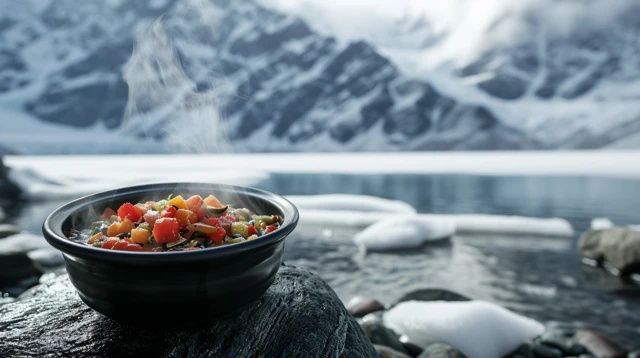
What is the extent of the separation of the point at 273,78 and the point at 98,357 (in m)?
167

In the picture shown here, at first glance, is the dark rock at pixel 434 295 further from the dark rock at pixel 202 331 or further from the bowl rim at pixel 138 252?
the bowl rim at pixel 138 252

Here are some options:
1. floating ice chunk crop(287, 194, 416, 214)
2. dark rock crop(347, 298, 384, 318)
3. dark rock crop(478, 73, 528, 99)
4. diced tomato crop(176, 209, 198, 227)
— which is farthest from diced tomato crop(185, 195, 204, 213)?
dark rock crop(478, 73, 528, 99)

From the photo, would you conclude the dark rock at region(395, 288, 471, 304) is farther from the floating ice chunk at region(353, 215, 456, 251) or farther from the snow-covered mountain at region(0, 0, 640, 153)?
the snow-covered mountain at region(0, 0, 640, 153)

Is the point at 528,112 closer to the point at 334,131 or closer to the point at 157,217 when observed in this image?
the point at 334,131

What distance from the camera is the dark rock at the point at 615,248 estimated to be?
10.1m

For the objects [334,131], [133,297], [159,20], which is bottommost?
[334,131]

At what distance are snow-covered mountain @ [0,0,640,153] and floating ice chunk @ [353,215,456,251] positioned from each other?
275ft

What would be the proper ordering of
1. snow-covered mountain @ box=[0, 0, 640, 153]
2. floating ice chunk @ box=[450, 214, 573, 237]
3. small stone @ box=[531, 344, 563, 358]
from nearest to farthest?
small stone @ box=[531, 344, 563, 358] → floating ice chunk @ box=[450, 214, 573, 237] → snow-covered mountain @ box=[0, 0, 640, 153]

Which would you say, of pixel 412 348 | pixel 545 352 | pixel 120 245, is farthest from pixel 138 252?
pixel 545 352

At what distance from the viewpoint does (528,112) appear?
404ft

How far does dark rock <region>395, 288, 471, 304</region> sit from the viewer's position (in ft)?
24.8

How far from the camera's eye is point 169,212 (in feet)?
9.16

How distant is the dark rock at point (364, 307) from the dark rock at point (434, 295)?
1.56 ft

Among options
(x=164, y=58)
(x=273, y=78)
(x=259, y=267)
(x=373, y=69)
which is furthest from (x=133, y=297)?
(x=273, y=78)
